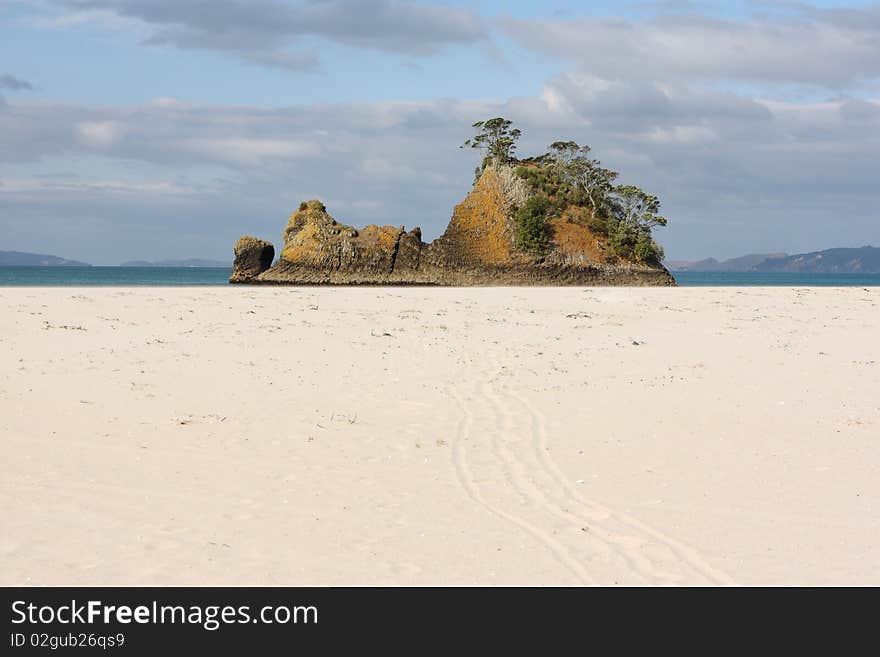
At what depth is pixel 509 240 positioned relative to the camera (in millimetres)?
53750

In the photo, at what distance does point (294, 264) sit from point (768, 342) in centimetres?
4094

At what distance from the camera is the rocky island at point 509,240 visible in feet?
172

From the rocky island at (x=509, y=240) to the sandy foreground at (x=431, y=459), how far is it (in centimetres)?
3397

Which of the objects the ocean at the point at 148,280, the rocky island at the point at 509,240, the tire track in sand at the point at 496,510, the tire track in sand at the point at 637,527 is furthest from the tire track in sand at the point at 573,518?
the ocean at the point at 148,280

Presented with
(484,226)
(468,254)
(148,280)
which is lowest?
(148,280)

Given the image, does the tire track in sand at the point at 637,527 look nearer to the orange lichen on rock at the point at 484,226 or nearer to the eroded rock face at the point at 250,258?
the orange lichen on rock at the point at 484,226

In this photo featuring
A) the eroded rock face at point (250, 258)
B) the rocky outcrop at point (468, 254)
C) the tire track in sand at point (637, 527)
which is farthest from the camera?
the eroded rock face at point (250, 258)

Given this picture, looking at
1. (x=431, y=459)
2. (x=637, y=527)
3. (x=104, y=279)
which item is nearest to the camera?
(x=637, y=527)

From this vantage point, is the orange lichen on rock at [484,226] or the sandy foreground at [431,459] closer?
the sandy foreground at [431,459]

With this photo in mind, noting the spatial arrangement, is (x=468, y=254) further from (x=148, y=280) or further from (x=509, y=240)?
(x=148, y=280)

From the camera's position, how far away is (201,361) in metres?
14.6

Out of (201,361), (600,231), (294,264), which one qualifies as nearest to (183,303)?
(201,361)

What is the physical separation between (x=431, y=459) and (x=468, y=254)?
150 ft

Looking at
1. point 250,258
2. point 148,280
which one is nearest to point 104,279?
point 148,280
